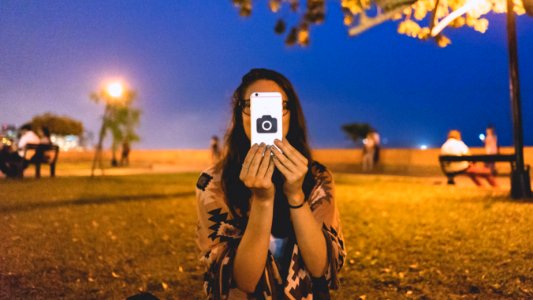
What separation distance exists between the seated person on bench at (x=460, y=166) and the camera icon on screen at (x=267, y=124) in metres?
11.8

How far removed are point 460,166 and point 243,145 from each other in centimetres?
1152

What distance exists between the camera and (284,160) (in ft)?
5.43

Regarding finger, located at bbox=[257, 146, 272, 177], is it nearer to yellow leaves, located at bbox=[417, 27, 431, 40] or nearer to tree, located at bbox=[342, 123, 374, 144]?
yellow leaves, located at bbox=[417, 27, 431, 40]

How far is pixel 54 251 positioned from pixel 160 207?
3793mm

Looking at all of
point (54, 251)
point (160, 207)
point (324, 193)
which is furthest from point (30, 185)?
point (324, 193)

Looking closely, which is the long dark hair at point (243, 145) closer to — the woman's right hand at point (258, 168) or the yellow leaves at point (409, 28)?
the woman's right hand at point (258, 168)

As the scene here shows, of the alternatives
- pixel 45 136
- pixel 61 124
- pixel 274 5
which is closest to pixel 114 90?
pixel 45 136

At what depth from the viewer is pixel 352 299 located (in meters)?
4.02

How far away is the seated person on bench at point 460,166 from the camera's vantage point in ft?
40.1

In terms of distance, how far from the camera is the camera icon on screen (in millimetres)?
1728

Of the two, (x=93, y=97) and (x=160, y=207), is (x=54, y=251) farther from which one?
(x=93, y=97)

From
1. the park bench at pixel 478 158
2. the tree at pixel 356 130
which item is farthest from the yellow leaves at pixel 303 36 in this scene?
the tree at pixel 356 130

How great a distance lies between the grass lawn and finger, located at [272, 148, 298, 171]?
2.75 m

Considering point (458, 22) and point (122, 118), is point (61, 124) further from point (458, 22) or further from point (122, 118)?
point (458, 22)
